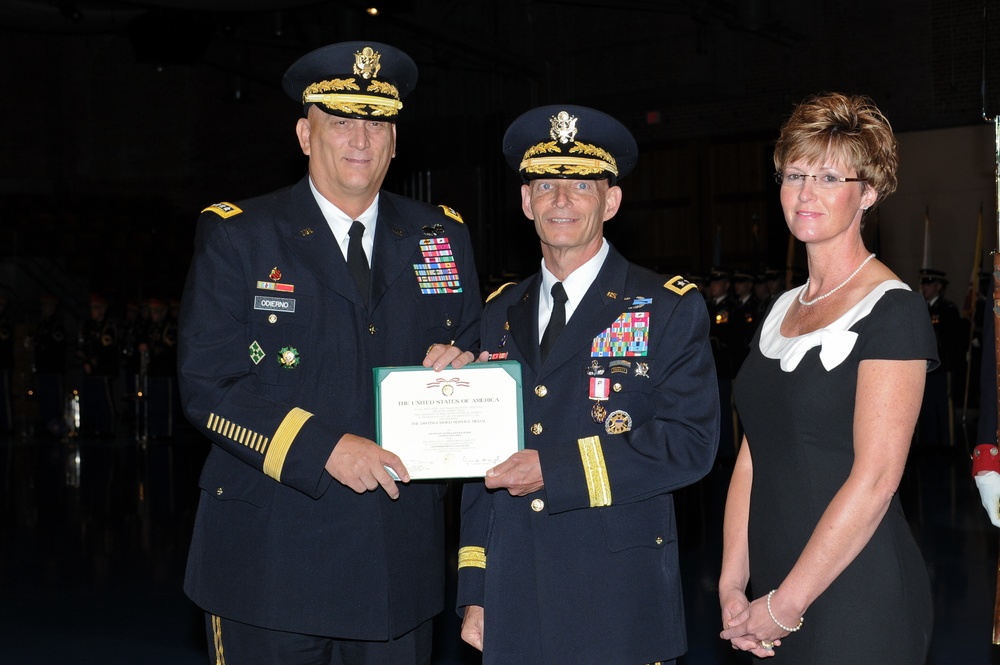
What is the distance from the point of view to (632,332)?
251cm

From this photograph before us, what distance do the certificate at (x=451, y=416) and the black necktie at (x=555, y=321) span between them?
0.41ft

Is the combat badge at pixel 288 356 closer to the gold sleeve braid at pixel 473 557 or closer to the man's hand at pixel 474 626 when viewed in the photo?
the gold sleeve braid at pixel 473 557

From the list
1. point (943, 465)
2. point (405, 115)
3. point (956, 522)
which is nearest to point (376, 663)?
point (956, 522)

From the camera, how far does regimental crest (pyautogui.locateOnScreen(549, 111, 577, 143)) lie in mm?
2604

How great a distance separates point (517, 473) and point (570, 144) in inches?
30.0

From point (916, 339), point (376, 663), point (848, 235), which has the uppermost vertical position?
point (848, 235)

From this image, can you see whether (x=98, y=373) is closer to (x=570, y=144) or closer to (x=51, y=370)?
(x=51, y=370)

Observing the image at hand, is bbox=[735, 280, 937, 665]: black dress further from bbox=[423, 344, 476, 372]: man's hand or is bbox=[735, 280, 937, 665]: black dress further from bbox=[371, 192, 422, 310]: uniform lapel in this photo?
bbox=[371, 192, 422, 310]: uniform lapel

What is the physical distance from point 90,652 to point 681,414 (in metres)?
3.54

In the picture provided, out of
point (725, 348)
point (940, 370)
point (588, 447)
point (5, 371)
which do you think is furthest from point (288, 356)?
point (5, 371)

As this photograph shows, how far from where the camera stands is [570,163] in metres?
2.58

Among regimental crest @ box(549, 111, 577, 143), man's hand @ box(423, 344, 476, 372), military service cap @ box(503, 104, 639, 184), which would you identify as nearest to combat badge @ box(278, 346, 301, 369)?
man's hand @ box(423, 344, 476, 372)

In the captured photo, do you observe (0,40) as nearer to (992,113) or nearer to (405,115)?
(405,115)

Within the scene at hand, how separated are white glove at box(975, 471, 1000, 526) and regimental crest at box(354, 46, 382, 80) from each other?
188cm
